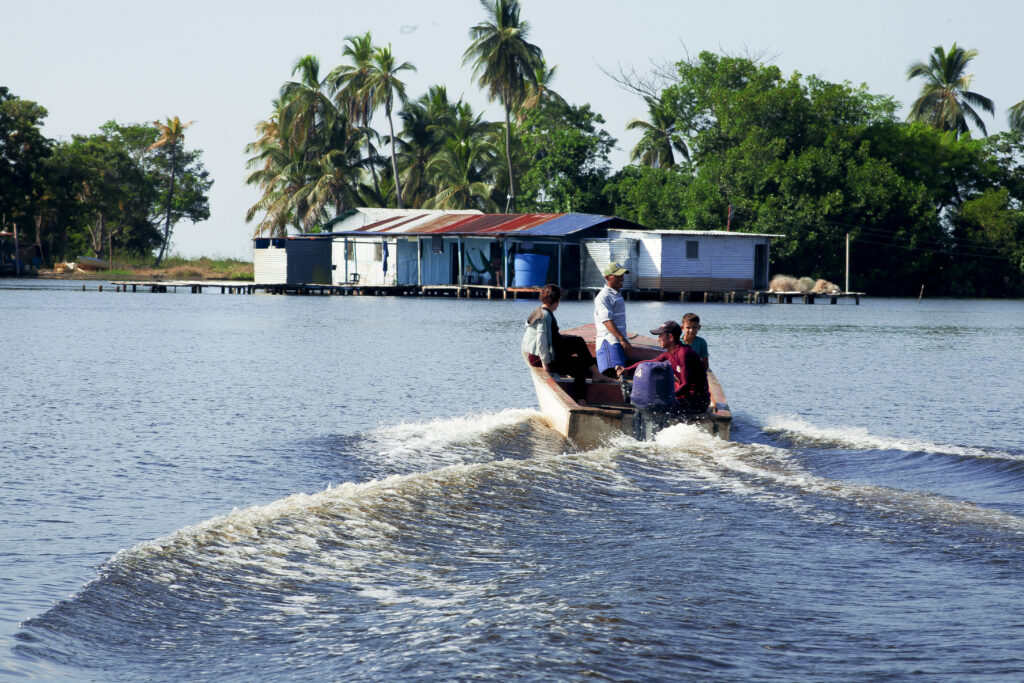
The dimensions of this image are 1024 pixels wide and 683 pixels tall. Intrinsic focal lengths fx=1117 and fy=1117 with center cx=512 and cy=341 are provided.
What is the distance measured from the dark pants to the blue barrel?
121 ft

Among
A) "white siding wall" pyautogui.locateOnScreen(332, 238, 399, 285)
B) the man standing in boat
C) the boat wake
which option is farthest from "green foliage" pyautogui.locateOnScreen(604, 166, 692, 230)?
the man standing in boat

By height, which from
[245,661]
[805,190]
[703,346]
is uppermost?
[805,190]

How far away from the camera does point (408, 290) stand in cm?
5525

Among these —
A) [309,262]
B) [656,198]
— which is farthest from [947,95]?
[309,262]

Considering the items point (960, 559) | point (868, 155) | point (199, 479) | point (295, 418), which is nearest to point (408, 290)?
point (868, 155)

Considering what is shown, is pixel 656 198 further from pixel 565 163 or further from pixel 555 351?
pixel 555 351

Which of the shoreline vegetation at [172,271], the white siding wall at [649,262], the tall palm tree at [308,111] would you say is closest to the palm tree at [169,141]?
the shoreline vegetation at [172,271]

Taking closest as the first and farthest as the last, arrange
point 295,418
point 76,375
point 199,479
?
point 199,479
point 295,418
point 76,375

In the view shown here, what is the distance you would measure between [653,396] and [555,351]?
8.23ft

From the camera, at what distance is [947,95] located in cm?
6975

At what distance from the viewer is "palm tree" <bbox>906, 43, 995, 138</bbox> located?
68625 millimetres

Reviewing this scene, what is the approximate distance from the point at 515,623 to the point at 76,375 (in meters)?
16.0

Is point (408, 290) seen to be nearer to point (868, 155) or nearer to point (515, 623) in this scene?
point (868, 155)

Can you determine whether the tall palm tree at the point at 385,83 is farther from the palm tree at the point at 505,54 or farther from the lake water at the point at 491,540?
the lake water at the point at 491,540
